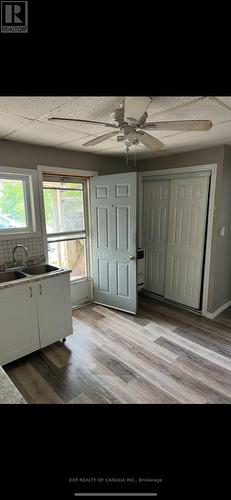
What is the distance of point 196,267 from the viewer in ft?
10.6

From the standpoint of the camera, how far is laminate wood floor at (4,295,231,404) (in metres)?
1.87

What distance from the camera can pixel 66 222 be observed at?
10.7ft

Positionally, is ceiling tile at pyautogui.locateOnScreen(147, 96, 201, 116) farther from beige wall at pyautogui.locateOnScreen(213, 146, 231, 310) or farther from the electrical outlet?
the electrical outlet

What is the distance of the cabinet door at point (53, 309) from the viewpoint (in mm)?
2335

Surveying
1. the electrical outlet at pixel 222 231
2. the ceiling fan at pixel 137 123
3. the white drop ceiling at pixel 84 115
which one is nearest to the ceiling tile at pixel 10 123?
the white drop ceiling at pixel 84 115

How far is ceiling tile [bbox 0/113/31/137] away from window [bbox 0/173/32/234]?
1.96 ft

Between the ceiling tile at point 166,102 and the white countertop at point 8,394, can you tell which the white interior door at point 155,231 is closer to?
the ceiling tile at point 166,102

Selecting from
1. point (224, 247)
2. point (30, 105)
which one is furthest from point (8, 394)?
point (224, 247)

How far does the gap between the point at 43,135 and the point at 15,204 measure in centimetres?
85

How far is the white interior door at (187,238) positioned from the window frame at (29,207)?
6.24 ft

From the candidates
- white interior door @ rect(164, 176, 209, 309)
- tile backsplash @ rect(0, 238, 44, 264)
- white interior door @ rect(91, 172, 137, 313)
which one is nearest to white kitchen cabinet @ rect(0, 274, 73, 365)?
tile backsplash @ rect(0, 238, 44, 264)
